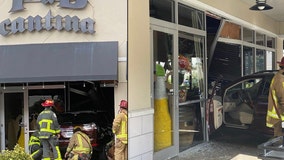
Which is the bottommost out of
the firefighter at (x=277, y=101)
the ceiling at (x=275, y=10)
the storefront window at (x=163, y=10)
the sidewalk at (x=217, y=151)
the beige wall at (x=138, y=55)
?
the sidewalk at (x=217, y=151)

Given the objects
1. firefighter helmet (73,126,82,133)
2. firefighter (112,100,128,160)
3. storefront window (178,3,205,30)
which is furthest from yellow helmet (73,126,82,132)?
storefront window (178,3,205,30)

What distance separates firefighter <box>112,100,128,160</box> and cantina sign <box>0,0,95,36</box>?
1555mm

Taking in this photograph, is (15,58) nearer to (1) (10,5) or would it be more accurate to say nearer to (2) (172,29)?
(1) (10,5)

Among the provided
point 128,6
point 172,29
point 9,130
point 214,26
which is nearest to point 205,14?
point 214,26

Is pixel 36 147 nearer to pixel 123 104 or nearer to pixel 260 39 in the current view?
pixel 123 104

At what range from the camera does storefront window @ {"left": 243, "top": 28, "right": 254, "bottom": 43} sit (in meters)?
14.4

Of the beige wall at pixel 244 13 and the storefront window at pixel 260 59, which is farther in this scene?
the storefront window at pixel 260 59

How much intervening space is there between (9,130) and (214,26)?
6388mm

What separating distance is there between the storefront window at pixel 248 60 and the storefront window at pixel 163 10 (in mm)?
6304

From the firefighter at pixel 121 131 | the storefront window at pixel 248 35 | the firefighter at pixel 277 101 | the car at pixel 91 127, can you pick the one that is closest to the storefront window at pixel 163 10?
the firefighter at pixel 121 131

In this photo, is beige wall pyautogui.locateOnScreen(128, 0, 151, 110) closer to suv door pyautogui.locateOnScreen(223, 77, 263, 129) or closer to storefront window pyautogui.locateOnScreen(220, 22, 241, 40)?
suv door pyautogui.locateOnScreen(223, 77, 263, 129)

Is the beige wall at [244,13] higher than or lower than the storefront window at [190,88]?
higher

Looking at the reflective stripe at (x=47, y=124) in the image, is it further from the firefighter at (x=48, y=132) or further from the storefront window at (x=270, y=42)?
the storefront window at (x=270, y=42)

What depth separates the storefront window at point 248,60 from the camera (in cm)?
1475
